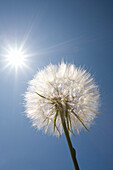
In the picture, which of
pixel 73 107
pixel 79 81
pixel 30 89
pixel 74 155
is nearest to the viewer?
pixel 74 155

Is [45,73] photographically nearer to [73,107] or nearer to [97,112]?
[73,107]

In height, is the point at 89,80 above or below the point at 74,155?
above

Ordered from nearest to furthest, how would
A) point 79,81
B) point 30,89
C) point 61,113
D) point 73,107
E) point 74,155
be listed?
point 74,155, point 61,113, point 73,107, point 79,81, point 30,89

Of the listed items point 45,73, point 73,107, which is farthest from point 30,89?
point 73,107

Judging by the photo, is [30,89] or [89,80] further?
[30,89]

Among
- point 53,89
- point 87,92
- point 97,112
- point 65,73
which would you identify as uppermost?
point 65,73
